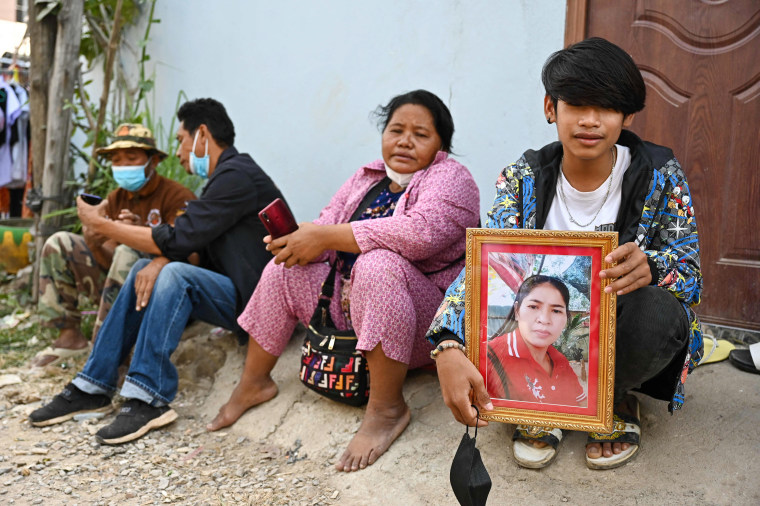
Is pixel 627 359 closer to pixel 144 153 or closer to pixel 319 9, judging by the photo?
pixel 144 153

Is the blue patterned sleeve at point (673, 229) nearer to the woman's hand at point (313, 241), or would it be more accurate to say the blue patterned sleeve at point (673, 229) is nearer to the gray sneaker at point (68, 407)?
the woman's hand at point (313, 241)

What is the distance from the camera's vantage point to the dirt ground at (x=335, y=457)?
229cm

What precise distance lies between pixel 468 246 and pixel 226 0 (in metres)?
3.83

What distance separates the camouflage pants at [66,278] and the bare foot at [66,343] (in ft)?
0.15

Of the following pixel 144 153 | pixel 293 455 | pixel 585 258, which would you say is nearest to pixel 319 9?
pixel 144 153

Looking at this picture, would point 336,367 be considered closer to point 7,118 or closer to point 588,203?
point 588,203

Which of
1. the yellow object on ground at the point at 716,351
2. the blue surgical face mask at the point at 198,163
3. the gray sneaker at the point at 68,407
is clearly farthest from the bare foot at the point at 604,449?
the blue surgical face mask at the point at 198,163

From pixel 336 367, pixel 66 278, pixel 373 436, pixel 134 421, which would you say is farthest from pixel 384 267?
pixel 66 278

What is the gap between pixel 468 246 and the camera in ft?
6.59

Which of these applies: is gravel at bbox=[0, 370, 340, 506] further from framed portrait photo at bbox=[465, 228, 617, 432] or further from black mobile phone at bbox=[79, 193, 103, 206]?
black mobile phone at bbox=[79, 193, 103, 206]

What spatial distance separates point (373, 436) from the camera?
2.71m

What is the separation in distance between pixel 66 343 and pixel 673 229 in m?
3.40

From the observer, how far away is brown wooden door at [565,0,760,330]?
3.17 m

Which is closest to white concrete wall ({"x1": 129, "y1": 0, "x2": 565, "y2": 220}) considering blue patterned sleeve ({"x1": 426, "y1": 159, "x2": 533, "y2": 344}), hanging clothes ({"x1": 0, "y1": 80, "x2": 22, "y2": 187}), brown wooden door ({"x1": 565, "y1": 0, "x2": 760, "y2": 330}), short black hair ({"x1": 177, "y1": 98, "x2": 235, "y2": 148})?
brown wooden door ({"x1": 565, "y1": 0, "x2": 760, "y2": 330})
